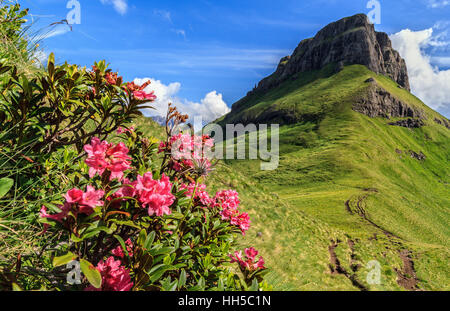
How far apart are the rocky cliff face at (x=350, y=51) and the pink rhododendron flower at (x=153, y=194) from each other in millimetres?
166915

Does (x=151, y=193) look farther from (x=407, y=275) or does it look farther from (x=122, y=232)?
(x=407, y=275)

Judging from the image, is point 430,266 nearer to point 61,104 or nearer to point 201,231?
point 201,231

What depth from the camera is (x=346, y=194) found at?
47594mm

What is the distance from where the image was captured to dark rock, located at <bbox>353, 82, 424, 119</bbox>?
366 ft

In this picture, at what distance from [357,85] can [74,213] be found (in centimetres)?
14422

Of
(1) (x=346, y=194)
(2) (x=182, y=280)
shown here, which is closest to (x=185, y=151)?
(2) (x=182, y=280)

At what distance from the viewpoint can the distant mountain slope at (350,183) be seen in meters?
12.4

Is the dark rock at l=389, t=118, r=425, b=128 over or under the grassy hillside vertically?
over

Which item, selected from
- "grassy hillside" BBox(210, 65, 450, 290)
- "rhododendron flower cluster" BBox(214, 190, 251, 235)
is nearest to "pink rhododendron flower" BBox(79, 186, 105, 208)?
"rhododendron flower cluster" BBox(214, 190, 251, 235)

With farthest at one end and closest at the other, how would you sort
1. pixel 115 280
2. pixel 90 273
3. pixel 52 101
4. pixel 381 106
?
pixel 381 106, pixel 52 101, pixel 115 280, pixel 90 273

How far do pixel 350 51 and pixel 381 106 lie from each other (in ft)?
156

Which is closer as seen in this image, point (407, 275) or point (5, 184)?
point (5, 184)

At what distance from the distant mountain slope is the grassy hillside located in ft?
0.38

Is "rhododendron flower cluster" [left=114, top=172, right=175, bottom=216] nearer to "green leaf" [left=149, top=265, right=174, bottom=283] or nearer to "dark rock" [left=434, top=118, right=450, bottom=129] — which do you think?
"green leaf" [left=149, top=265, right=174, bottom=283]
